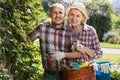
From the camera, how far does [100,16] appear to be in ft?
78.4

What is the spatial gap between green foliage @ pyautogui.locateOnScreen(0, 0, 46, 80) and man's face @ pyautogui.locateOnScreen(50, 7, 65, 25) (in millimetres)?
343

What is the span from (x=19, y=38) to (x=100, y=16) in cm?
2033

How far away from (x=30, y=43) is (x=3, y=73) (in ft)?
1.95

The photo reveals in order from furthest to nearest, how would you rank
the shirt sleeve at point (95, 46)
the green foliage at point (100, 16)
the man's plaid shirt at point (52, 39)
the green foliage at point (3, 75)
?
the green foliage at point (100, 16)
the shirt sleeve at point (95, 46)
the man's plaid shirt at point (52, 39)
the green foliage at point (3, 75)

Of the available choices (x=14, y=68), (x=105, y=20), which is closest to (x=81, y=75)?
(x=14, y=68)

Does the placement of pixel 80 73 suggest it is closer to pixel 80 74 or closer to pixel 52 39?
pixel 80 74

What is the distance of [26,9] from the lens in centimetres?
399

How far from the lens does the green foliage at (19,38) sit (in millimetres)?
3607

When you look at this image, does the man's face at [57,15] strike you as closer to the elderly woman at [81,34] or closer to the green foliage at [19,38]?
the elderly woman at [81,34]

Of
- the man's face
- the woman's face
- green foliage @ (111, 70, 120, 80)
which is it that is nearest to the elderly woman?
the woman's face

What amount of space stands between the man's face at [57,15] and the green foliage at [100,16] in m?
19.4

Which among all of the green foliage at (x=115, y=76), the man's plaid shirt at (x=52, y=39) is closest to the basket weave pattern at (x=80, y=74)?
the man's plaid shirt at (x=52, y=39)

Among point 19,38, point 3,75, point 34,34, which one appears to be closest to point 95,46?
point 34,34

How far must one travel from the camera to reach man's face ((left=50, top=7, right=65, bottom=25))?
12.0 feet
